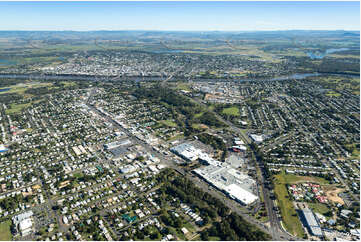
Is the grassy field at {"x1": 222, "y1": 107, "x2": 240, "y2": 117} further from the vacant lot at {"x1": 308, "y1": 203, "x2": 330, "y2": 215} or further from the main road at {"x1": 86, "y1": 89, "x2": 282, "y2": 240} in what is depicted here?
the vacant lot at {"x1": 308, "y1": 203, "x2": 330, "y2": 215}

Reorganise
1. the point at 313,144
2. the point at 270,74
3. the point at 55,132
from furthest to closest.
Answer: the point at 270,74
the point at 55,132
the point at 313,144

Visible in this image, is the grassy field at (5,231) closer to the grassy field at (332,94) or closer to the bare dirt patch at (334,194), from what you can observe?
the bare dirt patch at (334,194)

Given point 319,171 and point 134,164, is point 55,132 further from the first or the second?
point 319,171

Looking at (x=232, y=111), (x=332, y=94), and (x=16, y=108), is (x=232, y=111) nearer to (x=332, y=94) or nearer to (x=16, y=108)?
(x=332, y=94)

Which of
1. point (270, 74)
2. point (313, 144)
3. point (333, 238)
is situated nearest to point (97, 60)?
point (270, 74)

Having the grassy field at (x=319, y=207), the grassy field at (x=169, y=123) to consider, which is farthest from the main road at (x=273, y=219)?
the grassy field at (x=169, y=123)

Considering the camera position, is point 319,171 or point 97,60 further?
point 97,60
